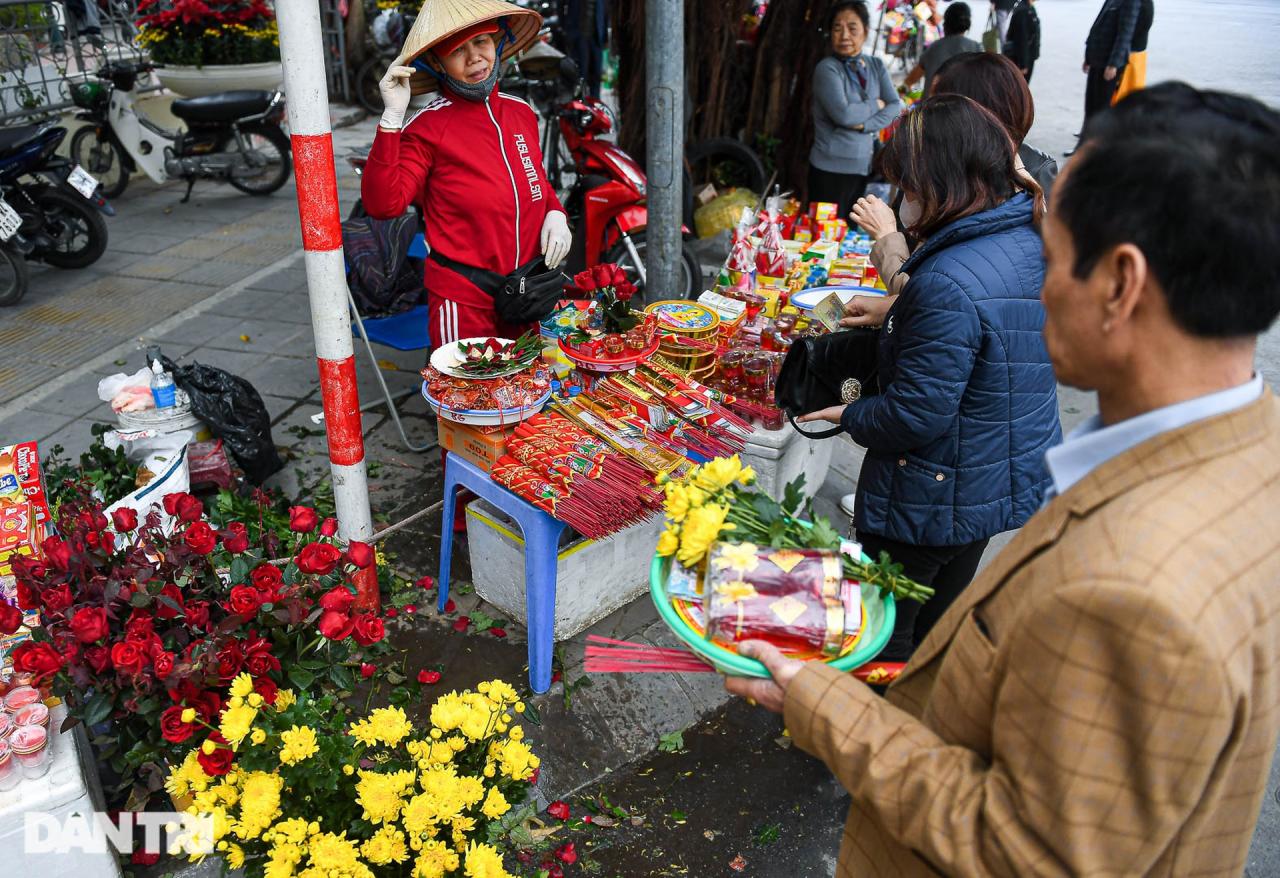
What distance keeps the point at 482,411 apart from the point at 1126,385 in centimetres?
210

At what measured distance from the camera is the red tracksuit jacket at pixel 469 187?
3229 millimetres

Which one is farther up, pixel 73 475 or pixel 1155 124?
pixel 1155 124

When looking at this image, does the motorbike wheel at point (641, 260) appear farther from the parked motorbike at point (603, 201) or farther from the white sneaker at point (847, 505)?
the white sneaker at point (847, 505)

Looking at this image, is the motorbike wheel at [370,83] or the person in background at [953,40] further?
the motorbike wheel at [370,83]

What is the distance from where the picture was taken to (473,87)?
3240mm

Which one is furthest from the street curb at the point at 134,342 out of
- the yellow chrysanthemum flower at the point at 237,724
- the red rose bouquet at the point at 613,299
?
the yellow chrysanthemum flower at the point at 237,724

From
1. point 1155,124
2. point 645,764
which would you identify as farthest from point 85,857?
point 1155,124

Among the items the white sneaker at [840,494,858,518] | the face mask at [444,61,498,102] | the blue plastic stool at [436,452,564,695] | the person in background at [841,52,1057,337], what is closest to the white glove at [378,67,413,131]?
the face mask at [444,61,498,102]

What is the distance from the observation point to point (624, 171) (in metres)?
5.37

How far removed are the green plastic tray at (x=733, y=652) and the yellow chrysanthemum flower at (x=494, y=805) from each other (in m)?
0.47

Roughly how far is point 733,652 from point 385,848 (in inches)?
28.2

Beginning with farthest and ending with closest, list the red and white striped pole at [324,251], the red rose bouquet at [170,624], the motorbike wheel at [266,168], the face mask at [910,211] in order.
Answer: the motorbike wheel at [266,168]
the red and white striped pole at [324,251]
the face mask at [910,211]
the red rose bouquet at [170,624]

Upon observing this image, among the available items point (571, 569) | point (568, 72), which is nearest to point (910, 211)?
point (571, 569)

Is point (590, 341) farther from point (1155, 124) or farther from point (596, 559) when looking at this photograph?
point (1155, 124)
